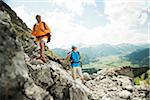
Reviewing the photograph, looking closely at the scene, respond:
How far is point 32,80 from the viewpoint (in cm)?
1276

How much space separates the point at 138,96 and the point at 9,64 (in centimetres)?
1915

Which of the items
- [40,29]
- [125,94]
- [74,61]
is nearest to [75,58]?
[74,61]

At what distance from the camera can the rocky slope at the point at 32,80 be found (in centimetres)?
1041

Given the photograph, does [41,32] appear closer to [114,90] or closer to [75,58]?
[75,58]

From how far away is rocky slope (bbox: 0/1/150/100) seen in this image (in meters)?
10.4

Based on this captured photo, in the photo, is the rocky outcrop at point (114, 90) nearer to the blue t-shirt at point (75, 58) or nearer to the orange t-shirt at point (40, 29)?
the blue t-shirt at point (75, 58)

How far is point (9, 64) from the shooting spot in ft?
34.4

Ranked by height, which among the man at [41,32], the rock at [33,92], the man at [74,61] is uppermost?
the man at [41,32]

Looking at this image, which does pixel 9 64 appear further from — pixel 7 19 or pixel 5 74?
pixel 7 19

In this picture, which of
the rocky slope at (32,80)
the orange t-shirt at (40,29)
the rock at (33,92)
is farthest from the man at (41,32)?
the rock at (33,92)

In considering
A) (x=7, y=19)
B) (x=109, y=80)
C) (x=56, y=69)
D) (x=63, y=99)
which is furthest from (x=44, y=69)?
(x=109, y=80)

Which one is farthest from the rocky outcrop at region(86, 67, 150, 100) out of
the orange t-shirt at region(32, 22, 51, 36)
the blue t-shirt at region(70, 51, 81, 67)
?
the orange t-shirt at region(32, 22, 51, 36)

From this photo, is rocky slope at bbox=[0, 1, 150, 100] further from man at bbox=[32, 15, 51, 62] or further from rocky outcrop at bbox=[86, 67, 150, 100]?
man at bbox=[32, 15, 51, 62]

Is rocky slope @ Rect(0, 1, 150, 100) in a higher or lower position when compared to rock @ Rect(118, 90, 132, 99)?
higher
